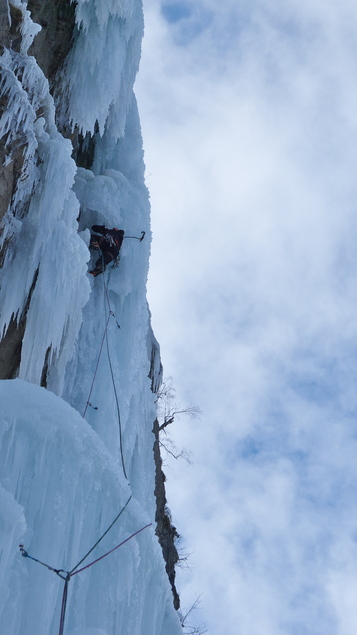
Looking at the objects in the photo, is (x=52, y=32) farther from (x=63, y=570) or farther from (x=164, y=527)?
(x=164, y=527)

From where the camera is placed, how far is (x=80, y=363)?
8.44 meters

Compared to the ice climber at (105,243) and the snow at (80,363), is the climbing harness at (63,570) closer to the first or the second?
the snow at (80,363)

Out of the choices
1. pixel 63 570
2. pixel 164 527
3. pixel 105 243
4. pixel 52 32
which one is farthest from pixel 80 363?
pixel 164 527

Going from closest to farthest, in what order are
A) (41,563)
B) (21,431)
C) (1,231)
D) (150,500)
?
(41,563), (21,431), (1,231), (150,500)

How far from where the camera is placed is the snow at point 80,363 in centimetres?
497

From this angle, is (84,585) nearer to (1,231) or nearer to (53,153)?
(1,231)

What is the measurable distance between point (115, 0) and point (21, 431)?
7183 millimetres

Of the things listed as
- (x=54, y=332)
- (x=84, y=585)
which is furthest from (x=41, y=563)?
(x=54, y=332)

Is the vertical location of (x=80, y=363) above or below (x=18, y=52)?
below

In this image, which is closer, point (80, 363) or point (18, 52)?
point (18, 52)

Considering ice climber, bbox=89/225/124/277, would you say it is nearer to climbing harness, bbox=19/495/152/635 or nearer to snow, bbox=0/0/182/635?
snow, bbox=0/0/182/635

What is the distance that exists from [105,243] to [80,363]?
1.83m

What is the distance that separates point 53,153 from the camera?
767 centimetres

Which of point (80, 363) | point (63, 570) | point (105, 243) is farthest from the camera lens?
point (105, 243)
